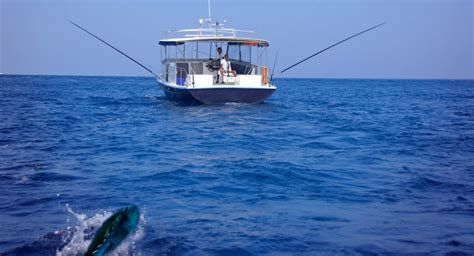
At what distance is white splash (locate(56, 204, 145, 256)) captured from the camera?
5.32 meters

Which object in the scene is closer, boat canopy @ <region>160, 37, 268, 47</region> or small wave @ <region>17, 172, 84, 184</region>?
small wave @ <region>17, 172, 84, 184</region>

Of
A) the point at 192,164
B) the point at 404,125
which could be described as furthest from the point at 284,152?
the point at 404,125

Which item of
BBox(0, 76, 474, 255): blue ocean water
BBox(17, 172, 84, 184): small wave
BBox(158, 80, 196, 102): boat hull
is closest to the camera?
BBox(0, 76, 474, 255): blue ocean water

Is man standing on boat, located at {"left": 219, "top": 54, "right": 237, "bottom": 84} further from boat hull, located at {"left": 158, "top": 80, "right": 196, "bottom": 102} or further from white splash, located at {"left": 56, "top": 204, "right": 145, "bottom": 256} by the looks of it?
white splash, located at {"left": 56, "top": 204, "right": 145, "bottom": 256}

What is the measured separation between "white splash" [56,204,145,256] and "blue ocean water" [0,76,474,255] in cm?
2

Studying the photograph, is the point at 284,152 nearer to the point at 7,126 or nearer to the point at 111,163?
the point at 111,163

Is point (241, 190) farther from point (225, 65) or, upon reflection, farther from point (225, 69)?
point (225, 65)

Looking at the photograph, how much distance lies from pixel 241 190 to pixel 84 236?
2.90m

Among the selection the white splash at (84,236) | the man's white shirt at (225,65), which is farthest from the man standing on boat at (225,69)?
the white splash at (84,236)

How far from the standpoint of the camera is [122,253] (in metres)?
5.26

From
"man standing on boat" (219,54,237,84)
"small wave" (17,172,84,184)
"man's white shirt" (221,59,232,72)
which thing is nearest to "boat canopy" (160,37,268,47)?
"man standing on boat" (219,54,237,84)

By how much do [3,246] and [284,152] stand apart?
7.56 meters

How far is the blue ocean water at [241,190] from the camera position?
A: 5.67 m

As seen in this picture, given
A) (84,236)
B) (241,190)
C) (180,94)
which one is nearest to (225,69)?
(180,94)
